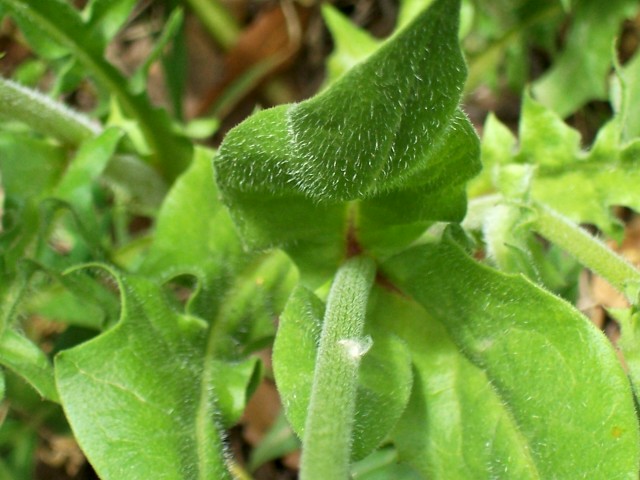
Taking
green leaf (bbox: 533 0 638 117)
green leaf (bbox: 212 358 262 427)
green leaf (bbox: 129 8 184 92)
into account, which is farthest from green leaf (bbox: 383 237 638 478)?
green leaf (bbox: 533 0 638 117)

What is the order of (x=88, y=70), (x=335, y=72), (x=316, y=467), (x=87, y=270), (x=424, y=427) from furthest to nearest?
1. (x=335, y=72)
2. (x=88, y=70)
3. (x=87, y=270)
4. (x=424, y=427)
5. (x=316, y=467)

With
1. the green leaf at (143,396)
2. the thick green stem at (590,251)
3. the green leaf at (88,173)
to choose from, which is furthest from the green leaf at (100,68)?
the thick green stem at (590,251)

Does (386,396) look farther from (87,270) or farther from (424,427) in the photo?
(87,270)

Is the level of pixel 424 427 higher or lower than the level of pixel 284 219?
lower

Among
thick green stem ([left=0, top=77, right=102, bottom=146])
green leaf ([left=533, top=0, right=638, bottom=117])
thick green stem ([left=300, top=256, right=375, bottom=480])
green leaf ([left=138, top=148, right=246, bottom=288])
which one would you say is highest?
thick green stem ([left=0, top=77, right=102, bottom=146])

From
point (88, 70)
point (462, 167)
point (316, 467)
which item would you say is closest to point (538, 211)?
point (462, 167)

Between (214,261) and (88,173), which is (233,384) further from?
(88,173)

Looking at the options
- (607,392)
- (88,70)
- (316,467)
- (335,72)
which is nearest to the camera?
(316,467)

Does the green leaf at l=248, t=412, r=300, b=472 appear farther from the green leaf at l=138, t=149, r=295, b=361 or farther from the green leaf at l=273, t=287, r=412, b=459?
the green leaf at l=273, t=287, r=412, b=459
